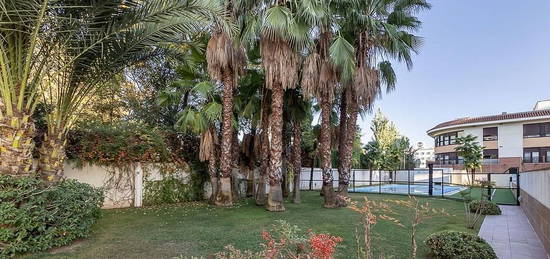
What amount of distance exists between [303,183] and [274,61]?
1125 cm

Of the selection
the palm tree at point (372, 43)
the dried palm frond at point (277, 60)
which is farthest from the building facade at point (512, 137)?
the dried palm frond at point (277, 60)

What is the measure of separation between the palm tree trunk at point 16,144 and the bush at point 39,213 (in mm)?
280

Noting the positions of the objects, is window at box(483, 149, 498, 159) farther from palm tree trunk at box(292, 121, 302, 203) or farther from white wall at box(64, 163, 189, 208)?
white wall at box(64, 163, 189, 208)

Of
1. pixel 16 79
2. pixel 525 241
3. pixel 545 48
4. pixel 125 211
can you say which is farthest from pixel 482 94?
pixel 16 79

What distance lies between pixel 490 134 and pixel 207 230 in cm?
3228

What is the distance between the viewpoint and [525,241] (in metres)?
6.59

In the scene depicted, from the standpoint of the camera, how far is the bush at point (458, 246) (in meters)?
4.75

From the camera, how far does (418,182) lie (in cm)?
1594

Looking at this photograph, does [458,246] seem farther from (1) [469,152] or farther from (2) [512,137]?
(2) [512,137]

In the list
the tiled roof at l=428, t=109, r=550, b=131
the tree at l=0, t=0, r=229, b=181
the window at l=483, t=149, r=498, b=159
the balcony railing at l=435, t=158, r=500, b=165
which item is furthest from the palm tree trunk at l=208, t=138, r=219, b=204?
the tiled roof at l=428, t=109, r=550, b=131

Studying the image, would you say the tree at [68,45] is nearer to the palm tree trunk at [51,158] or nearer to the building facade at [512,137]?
the palm tree trunk at [51,158]

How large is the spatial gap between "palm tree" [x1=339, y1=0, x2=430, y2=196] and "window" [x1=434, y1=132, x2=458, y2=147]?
25282 millimetres

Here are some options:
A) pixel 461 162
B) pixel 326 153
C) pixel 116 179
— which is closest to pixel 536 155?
pixel 461 162

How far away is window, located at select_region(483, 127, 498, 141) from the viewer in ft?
98.9
